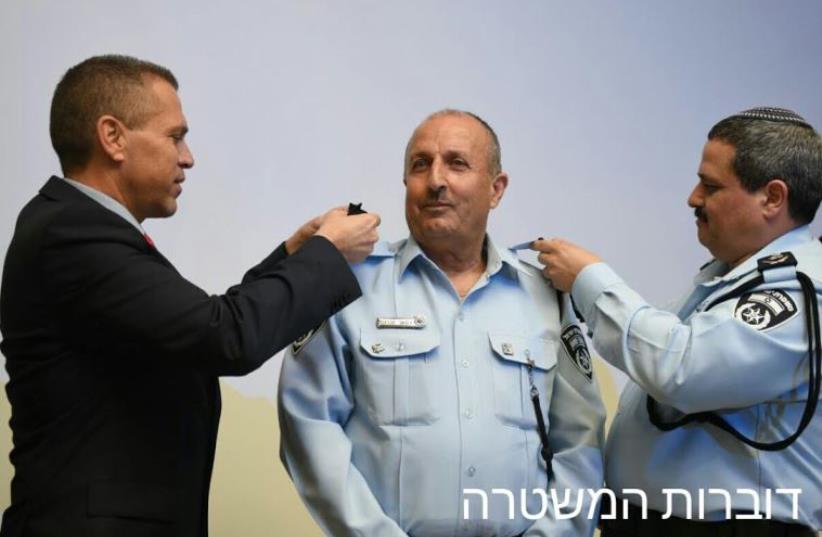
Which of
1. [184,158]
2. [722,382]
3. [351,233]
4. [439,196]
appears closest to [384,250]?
[439,196]

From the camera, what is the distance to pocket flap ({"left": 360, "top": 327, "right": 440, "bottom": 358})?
211cm

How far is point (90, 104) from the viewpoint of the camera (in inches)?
73.7

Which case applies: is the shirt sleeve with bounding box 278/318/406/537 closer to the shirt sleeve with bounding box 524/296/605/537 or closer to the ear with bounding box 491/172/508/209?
the shirt sleeve with bounding box 524/296/605/537

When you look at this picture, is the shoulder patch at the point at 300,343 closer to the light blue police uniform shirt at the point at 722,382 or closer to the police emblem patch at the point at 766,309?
the light blue police uniform shirt at the point at 722,382

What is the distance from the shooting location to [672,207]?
11.1 ft

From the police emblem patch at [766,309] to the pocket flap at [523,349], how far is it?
400 mm

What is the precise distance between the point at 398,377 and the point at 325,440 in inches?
7.6

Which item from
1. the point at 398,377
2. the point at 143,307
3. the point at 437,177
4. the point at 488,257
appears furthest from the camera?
the point at 488,257

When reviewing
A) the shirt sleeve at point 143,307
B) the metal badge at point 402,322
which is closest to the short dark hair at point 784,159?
the metal badge at point 402,322

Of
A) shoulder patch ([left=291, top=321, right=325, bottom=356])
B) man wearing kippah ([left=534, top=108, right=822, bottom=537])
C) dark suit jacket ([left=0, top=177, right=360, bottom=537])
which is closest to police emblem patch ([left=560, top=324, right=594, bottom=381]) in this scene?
man wearing kippah ([left=534, top=108, right=822, bottom=537])

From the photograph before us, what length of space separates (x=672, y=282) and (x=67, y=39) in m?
1.97

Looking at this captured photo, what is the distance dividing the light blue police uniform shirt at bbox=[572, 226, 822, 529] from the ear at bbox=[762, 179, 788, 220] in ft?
0.20

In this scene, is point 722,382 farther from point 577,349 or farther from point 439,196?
point 439,196

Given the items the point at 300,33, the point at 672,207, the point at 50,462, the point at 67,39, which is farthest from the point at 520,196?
the point at 50,462
